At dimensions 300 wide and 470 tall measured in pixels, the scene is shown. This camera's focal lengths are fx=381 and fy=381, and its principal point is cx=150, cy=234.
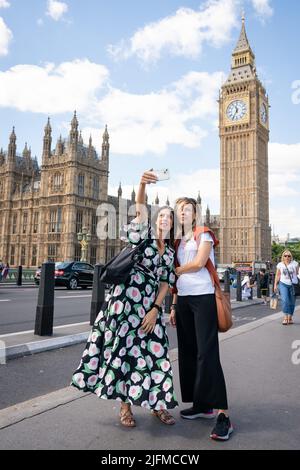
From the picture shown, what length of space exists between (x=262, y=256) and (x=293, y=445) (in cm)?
8047

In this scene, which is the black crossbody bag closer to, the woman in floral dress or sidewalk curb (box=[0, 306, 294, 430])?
the woman in floral dress

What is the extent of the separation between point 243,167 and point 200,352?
268 ft

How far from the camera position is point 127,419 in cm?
286

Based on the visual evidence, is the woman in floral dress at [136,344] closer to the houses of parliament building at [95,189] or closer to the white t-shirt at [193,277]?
the white t-shirt at [193,277]

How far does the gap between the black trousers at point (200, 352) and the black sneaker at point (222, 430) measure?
10 cm

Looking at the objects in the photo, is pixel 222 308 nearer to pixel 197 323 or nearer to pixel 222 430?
pixel 197 323

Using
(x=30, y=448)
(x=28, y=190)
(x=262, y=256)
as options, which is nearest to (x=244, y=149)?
(x=262, y=256)

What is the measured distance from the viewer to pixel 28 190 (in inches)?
2459

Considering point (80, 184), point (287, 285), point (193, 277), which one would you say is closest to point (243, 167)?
point (80, 184)

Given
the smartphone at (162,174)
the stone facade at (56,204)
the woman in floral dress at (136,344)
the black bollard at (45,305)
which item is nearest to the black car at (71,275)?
the black bollard at (45,305)

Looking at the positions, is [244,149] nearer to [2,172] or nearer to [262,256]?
[262,256]

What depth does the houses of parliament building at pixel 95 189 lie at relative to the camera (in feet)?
183

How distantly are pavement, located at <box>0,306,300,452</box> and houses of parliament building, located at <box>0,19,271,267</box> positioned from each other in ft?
165
